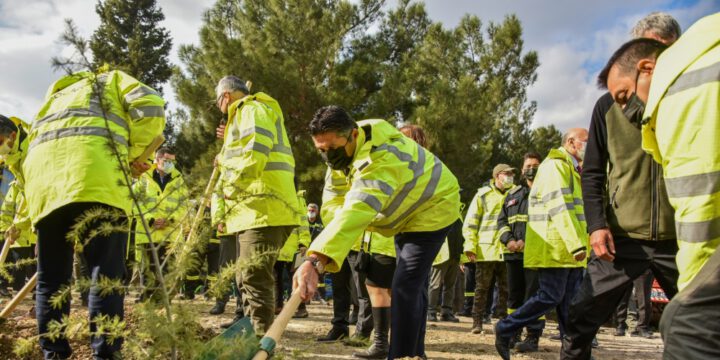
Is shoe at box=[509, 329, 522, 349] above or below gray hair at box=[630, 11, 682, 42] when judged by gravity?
below

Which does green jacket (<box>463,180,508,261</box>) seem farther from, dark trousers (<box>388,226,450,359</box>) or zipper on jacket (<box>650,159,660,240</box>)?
zipper on jacket (<box>650,159,660,240</box>)

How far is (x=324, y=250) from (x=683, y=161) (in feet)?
5.45

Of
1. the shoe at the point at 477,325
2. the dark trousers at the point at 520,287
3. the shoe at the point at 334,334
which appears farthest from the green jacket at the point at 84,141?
the shoe at the point at 477,325

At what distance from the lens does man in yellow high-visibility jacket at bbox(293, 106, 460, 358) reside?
3.30 metres

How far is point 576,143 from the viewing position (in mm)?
5477

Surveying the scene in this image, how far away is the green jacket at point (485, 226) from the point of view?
287 inches

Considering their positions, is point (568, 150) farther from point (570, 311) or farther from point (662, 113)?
point (662, 113)

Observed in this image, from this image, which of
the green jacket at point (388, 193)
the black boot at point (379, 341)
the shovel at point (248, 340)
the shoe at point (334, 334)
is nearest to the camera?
the shovel at point (248, 340)

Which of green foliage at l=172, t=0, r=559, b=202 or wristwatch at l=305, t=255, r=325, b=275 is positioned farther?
green foliage at l=172, t=0, r=559, b=202

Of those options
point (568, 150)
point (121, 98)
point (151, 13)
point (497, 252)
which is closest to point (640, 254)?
point (568, 150)

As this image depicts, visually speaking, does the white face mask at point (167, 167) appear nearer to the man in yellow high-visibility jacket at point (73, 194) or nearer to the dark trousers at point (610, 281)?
the man in yellow high-visibility jacket at point (73, 194)

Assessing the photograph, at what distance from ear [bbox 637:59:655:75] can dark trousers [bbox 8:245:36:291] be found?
28.0 ft

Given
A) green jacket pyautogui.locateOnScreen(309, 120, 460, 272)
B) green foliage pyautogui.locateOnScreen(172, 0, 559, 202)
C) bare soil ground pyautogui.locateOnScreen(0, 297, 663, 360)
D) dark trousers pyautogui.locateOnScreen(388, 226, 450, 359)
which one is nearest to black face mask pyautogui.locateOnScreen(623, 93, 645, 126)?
green jacket pyautogui.locateOnScreen(309, 120, 460, 272)

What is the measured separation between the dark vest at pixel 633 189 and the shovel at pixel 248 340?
185 centimetres
